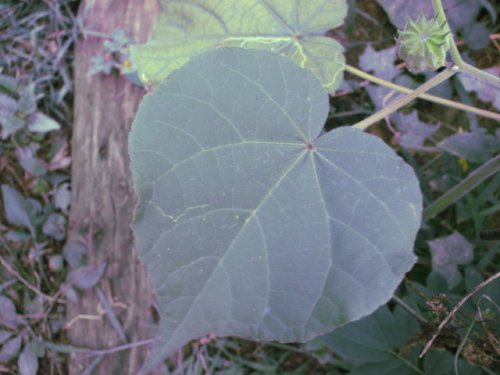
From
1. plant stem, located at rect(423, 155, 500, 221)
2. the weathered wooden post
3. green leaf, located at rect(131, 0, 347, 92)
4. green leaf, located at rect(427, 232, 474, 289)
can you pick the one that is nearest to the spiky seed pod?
green leaf, located at rect(131, 0, 347, 92)

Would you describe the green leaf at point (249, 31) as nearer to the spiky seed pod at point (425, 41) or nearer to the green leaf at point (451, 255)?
the spiky seed pod at point (425, 41)

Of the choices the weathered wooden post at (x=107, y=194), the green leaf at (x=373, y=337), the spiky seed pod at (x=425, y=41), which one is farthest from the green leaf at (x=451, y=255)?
the weathered wooden post at (x=107, y=194)

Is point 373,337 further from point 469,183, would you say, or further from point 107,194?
point 107,194

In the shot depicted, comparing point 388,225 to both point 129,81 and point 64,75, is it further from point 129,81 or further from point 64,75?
point 64,75

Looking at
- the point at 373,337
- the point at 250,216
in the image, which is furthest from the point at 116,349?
the point at 250,216

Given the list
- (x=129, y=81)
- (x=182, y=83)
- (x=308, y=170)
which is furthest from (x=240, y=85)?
(x=129, y=81)
